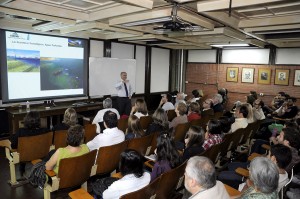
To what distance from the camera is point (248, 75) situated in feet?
30.6

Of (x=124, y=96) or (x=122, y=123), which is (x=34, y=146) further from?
(x=124, y=96)

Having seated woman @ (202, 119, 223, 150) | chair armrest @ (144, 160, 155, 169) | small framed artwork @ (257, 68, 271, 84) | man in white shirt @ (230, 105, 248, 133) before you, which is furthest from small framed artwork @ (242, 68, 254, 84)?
chair armrest @ (144, 160, 155, 169)

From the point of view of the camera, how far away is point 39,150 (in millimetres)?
3312

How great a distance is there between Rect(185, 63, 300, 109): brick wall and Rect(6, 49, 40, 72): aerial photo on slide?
6860mm

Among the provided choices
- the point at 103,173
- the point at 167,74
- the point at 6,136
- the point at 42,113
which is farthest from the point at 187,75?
the point at 103,173

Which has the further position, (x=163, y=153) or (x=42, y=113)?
(x=42, y=113)

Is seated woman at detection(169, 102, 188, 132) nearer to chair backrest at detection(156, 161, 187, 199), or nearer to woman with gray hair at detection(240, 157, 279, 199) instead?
chair backrest at detection(156, 161, 187, 199)

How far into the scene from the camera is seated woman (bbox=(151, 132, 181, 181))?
2.43 meters

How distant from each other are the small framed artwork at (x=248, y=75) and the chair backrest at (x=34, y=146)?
26.6ft

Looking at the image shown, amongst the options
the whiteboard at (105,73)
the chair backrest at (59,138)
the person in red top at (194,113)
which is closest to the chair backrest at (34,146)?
the chair backrest at (59,138)

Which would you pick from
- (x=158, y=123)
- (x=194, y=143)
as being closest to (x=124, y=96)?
(x=158, y=123)

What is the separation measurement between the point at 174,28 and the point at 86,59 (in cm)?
402

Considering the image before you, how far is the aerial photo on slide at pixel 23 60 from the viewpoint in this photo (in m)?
5.48

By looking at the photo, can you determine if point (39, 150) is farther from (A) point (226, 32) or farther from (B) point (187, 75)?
(B) point (187, 75)
